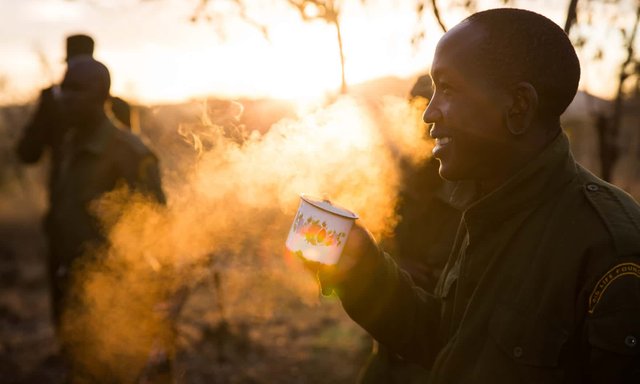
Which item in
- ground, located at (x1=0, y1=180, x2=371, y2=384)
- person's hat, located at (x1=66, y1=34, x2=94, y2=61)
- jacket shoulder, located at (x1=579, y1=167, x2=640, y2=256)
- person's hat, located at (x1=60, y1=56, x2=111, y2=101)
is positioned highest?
jacket shoulder, located at (x1=579, y1=167, x2=640, y2=256)

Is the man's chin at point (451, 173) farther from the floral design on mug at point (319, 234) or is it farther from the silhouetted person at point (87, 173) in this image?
the silhouetted person at point (87, 173)

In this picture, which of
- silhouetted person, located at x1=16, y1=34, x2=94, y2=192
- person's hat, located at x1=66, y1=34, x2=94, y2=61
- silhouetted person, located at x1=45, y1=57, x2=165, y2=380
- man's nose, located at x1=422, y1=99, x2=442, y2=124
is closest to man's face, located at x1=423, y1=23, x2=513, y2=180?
man's nose, located at x1=422, y1=99, x2=442, y2=124

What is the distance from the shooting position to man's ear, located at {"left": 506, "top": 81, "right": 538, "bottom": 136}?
69.8 inches

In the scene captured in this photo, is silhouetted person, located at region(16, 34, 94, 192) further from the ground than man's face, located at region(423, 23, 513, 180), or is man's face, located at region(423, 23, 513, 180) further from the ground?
man's face, located at region(423, 23, 513, 180)

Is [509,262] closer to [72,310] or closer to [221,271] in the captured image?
[72,310]

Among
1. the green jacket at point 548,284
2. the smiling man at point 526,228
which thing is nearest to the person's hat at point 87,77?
the smiling man at point 526,228

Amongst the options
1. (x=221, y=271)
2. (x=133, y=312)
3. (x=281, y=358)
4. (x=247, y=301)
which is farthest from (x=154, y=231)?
(x=221, y=271)

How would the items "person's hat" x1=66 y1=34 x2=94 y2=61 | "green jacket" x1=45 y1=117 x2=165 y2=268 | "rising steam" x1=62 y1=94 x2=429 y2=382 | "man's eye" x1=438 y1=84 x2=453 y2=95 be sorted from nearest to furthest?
1. "man's eye" x1=438 y1=84 x2=453 y2=95
2. "rising steam" x1=62 y1=94 x2=429 y2=382
3. "green jacket" x1=45 y1=117 x2=165 y2=268
4. "person's hat" x1=66 y1=34 x2=94 y2=61

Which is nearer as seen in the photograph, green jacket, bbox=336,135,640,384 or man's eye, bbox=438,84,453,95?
green jacket, bbox=336,135,640,384

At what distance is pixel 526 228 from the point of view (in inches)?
70.0

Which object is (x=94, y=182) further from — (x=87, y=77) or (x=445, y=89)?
(x=445, y=89)

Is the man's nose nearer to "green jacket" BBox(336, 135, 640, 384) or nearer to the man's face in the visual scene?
the man's face

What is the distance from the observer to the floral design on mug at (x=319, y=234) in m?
2.12

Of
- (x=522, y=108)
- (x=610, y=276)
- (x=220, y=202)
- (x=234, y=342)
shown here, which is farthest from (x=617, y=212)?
(x=234, y=342)
